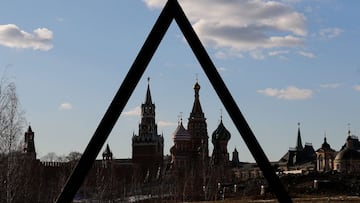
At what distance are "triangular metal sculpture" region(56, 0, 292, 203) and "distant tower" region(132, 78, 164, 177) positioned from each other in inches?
3301

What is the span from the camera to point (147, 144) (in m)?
95.1

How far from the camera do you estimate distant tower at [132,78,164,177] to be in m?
94.9

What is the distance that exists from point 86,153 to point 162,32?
6.81 feet

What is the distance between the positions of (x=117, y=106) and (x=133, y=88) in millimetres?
373

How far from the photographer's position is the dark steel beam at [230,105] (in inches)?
376

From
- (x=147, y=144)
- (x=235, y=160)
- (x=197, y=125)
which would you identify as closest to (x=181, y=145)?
(x=197, y=125)

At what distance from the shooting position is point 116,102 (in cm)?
959

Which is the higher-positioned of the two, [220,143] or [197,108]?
[197,108]

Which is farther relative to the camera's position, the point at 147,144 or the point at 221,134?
the point at 147,144

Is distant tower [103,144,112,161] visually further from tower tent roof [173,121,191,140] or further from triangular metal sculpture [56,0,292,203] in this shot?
triangular metal sculpture [56,0,292,203]

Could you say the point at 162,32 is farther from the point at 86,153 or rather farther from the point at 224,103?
the point at 86,153

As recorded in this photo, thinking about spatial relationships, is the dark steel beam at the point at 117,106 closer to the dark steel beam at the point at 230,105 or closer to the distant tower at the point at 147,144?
the dark steel beam at the point at 230,105

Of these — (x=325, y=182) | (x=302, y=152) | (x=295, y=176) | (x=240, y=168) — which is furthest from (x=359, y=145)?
(x=325, y=182)

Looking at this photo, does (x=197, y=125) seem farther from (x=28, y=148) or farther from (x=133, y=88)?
(x=133, y=88)
